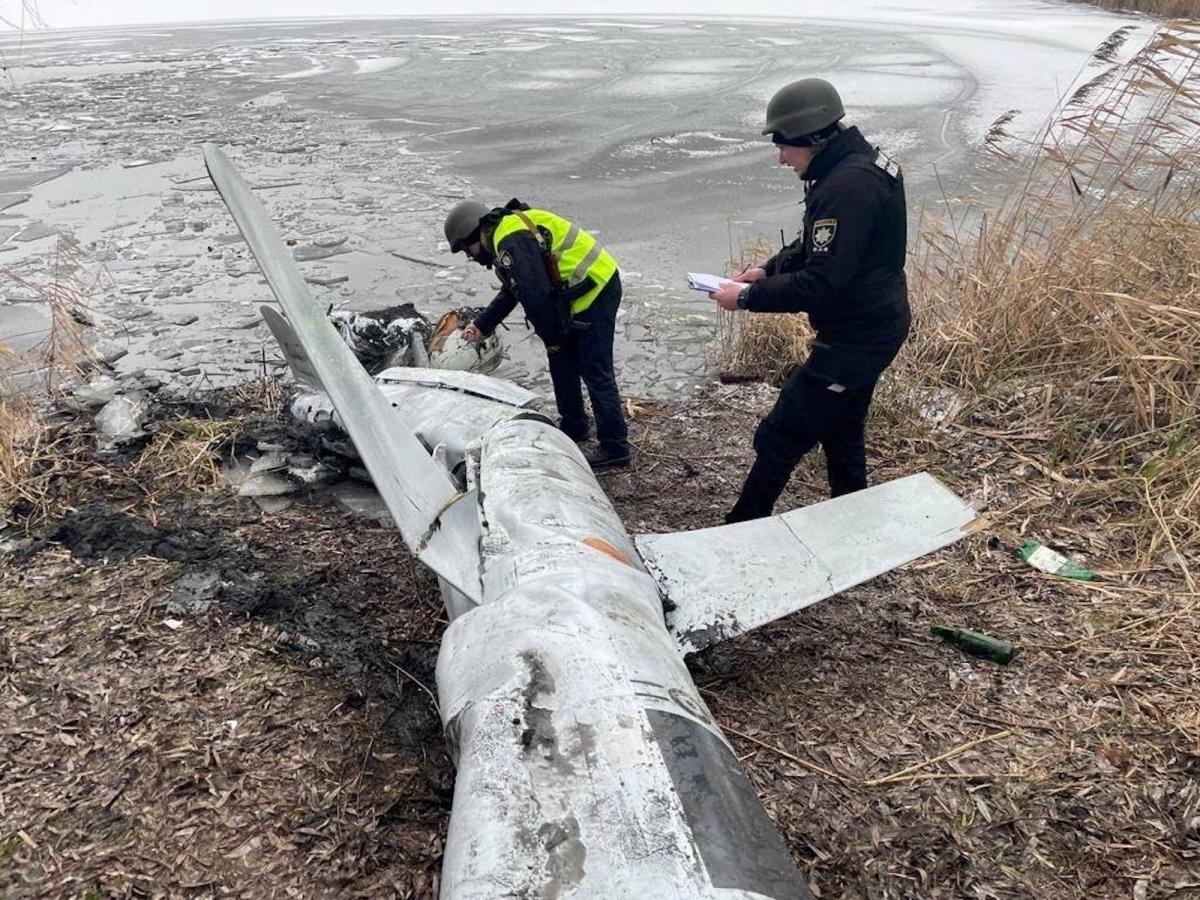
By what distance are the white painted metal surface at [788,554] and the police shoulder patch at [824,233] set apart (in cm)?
76

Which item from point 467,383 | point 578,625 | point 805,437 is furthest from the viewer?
point 467,383

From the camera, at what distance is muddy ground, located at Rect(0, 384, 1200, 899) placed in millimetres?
1890

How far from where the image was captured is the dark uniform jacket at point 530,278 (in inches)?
132

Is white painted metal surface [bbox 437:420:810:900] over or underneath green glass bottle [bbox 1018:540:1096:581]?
over

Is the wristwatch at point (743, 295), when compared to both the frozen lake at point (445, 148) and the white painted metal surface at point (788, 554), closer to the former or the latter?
the white painted metal surface at point (788, 554)

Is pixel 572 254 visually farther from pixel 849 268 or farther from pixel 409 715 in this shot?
pixel 409 715

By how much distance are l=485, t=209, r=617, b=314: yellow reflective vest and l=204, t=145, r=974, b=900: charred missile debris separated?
35.5 inches

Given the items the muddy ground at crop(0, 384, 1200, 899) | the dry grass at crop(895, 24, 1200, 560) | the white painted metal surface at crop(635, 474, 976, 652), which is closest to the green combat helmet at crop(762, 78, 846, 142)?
the white painted metal surface at crop(635, 474, 976, 652)

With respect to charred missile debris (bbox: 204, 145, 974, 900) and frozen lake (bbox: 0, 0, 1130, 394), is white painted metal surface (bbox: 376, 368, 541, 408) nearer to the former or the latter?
charred missile debris (bbox: 204, 145, 974, 900)

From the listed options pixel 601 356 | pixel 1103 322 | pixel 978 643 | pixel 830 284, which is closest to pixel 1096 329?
pixel 1103 322

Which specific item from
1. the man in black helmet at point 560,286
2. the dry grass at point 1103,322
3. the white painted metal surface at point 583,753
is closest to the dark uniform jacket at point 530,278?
the man in black helmet at point 560,286

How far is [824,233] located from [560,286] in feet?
4.19

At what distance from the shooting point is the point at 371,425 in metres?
2.21

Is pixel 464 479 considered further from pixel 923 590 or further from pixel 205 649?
pixel 923 590
